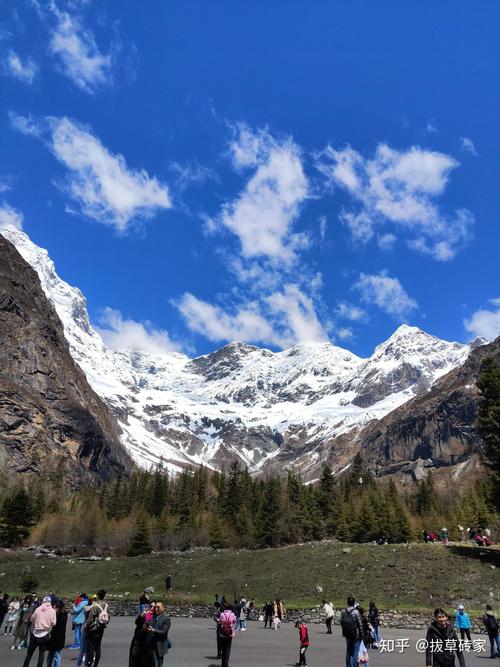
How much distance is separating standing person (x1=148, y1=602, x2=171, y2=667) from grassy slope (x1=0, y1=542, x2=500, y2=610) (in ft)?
95.9

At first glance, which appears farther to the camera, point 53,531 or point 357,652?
point 53,531

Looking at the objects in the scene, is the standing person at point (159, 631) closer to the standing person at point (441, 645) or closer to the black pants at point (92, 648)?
the black pants at point (92, 648)

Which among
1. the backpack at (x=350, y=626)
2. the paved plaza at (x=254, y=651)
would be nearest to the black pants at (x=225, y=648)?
the paved plaza at (x=254, y=651)

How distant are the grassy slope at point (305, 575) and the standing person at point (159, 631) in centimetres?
2923

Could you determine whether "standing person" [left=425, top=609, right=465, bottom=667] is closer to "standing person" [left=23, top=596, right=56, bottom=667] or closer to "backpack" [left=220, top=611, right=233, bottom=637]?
"backpack" [left=220, top=611, right=233, bottom=637]

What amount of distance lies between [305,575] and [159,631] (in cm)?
3953

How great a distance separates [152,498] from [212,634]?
8095 cm

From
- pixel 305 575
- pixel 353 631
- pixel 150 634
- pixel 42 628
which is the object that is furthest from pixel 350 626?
pixel 305 575

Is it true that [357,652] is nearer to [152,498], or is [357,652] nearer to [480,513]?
[480,513]

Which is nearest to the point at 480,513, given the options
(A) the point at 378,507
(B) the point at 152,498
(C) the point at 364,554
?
(A) the point at 378,507

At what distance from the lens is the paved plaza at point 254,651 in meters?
18.1

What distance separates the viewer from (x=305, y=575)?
46750 mm

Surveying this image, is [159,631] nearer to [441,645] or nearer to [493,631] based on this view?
[441,645]

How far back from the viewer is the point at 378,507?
81188mm
